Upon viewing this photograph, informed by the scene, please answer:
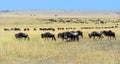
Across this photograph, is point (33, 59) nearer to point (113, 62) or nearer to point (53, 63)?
point (53, 63)

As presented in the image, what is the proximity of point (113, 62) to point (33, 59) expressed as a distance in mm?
4265

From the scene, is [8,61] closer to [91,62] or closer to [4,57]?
[4,57]

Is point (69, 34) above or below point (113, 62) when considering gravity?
below

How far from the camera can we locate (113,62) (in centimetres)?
1522

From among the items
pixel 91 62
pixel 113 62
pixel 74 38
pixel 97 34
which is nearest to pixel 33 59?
pixel 91 62

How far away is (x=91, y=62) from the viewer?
15906mm

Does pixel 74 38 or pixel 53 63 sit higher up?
pixel 53 63

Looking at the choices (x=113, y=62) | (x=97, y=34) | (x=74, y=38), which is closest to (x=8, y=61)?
(x=113, y=62)

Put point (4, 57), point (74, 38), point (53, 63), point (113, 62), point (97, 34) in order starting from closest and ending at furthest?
point (113, 62) < point (53, 63) < point (4, 57) < point (74, 38) < point (97, 34)

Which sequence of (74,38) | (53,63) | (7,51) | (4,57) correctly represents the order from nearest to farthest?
(53,63), (4,57), (7,51), (74,38)

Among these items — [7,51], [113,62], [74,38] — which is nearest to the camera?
[113,62]

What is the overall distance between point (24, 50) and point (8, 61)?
10.0 feet

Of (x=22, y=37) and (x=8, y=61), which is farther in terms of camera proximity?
(x=22, y=37)

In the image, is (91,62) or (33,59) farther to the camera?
(33,59)
